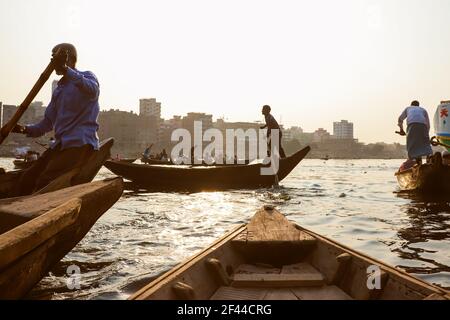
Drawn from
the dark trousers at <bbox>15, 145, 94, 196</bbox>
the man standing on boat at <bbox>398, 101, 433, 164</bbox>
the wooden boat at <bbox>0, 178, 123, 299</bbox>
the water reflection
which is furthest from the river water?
the man standing on boat at <bbox>398, 101, 433, 164</bbox>

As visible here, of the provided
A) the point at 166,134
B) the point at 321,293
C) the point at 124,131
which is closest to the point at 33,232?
the point at 321,293

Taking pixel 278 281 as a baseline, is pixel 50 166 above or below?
above

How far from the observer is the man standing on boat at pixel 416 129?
1163cm

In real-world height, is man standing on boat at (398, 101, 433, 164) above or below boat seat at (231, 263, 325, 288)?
above

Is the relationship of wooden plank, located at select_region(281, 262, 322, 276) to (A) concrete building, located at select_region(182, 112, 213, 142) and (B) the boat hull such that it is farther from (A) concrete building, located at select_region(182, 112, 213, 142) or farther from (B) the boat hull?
(A) concrete building, located at select_region(182, 112, 213, 142)

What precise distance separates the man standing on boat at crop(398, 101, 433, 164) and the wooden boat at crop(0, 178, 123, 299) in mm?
10694

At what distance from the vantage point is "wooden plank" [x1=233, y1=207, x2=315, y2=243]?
3791mm

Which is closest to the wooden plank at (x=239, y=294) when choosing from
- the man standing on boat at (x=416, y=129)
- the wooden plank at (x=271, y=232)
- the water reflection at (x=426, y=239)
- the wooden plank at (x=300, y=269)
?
the wooden plank at (x=300, y=269)

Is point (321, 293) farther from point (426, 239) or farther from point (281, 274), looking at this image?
point (426, 239)

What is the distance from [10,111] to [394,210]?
14716cm

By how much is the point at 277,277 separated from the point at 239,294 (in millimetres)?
393

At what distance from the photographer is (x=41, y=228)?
7.30 ft

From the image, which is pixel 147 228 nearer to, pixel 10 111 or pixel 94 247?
pixel 94 247

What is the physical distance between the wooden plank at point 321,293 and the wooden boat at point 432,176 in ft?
32.0
